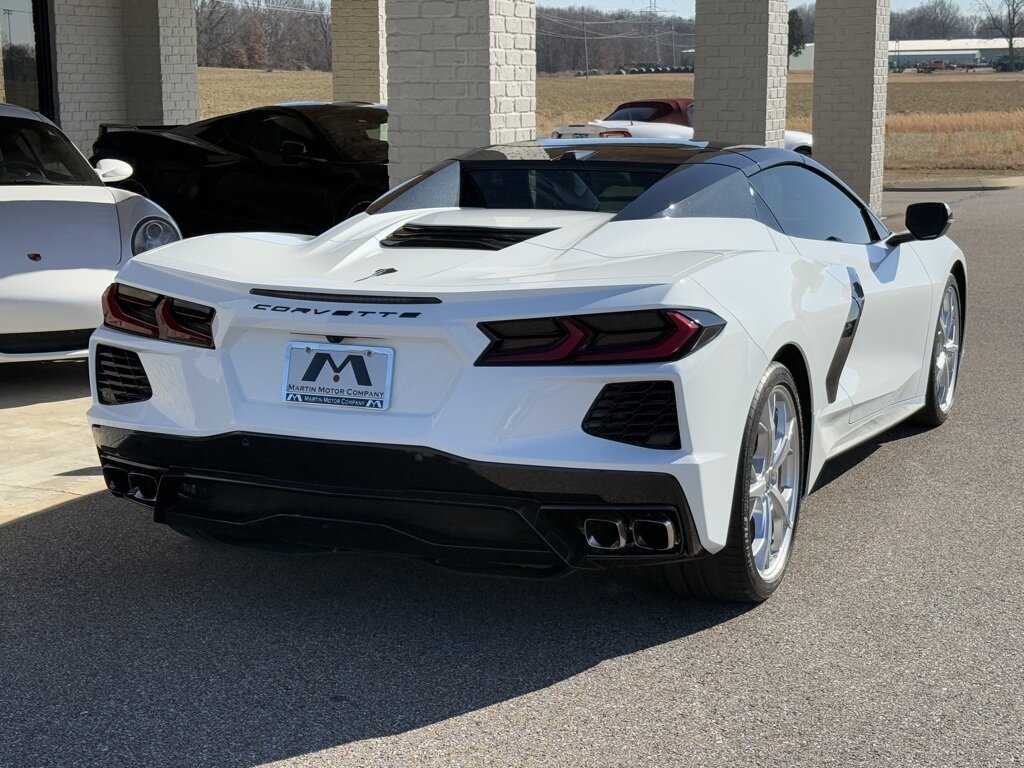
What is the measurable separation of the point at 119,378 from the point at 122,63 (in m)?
12.7

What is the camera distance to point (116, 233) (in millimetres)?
7973

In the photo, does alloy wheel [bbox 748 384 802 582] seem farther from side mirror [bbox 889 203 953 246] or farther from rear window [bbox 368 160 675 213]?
side mirror [bbox 889 203 953 246]

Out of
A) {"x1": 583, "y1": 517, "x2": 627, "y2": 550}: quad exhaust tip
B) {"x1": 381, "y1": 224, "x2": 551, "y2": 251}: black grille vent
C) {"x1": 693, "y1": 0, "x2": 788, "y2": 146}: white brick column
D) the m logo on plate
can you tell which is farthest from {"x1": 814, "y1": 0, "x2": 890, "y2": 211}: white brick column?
the m logo on plate

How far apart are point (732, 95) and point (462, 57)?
6.96 metres

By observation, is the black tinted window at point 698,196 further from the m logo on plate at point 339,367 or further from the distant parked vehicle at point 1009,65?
the distant parked vehicle at point 1009,65

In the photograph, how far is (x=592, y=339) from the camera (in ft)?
12.0

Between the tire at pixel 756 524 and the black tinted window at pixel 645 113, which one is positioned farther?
the black tinted window at pixel 645 113

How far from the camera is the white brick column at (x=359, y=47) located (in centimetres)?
2053

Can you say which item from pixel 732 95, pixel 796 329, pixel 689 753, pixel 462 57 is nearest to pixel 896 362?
pixel 796 329

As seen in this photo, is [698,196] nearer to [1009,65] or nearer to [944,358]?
[944,358]

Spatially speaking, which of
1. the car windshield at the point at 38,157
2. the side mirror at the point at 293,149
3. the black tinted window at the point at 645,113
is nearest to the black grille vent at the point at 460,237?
the car windshield at the point at 38,157

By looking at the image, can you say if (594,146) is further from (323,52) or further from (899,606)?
(323,52)

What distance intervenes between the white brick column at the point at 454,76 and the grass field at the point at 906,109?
19720mm

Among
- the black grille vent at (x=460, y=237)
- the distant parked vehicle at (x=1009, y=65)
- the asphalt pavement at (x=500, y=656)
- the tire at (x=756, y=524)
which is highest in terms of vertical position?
the distant parked vehicle at (x=1009, y=65)
